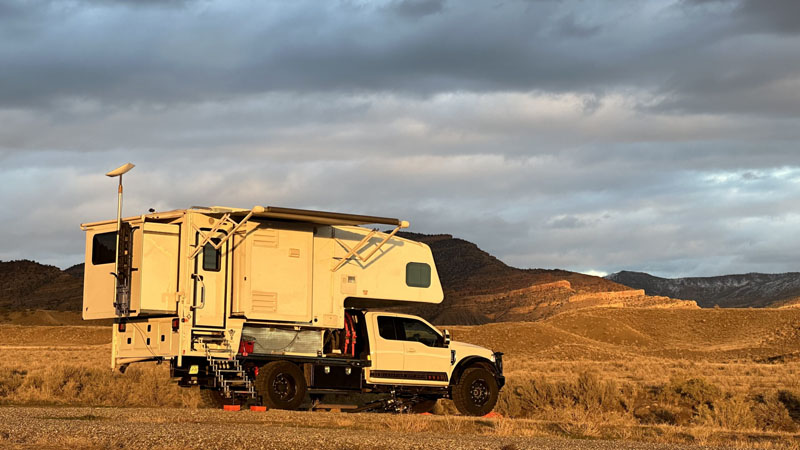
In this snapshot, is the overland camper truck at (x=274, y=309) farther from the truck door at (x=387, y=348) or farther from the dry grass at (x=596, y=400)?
the dry grass at (x=596, y=400)

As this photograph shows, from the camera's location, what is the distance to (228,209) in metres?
17.7

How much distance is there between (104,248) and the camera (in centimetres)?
1811

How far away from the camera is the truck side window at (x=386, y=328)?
19062mm

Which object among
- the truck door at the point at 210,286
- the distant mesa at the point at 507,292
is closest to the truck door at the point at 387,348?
the truck door at the point at 210,286

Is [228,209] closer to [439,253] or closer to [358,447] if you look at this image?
[358,447]

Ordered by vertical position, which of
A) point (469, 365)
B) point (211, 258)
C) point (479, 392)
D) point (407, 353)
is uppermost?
point (211, 258)

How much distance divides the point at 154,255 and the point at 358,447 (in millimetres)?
7457

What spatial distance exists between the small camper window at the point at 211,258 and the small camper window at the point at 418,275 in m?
4.17

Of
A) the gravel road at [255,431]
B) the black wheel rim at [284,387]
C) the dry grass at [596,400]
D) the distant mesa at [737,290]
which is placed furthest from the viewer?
the distant mesa at [737,290]

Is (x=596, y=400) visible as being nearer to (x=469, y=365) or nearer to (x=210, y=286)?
(x=469, y=365)

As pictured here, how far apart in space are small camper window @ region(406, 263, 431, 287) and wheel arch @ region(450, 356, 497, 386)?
5.79ft

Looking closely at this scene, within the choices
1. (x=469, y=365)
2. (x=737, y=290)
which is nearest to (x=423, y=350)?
(x=469, y=365)

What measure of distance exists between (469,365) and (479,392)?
587mm

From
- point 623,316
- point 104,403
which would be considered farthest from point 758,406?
point 623,316
